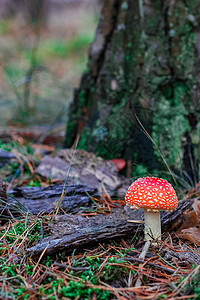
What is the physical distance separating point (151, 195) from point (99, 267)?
517 mm

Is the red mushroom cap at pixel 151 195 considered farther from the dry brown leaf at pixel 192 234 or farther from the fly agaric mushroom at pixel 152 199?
the dry brown leaf at pixel 192 234

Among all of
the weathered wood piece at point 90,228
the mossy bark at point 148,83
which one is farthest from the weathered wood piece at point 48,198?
the mossy bark at point 148,83

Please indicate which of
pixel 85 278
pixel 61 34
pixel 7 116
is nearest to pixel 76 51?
pixel 61 34

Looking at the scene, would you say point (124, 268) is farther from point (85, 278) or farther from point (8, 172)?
point (8, 172)

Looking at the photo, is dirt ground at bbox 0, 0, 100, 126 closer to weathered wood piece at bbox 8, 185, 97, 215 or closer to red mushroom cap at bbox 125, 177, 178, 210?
weathered wood piece at bbox 8, 185, 97, 215

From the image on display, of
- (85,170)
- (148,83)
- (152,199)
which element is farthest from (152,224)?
(148,83)

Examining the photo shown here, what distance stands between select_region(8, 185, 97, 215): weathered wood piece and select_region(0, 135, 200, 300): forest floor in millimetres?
65

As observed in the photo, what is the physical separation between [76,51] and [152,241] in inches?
357

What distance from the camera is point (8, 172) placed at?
284cm

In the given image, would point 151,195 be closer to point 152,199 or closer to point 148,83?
point 152,199

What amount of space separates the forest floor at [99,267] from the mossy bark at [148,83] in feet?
3.03

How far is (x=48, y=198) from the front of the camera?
7.11ft

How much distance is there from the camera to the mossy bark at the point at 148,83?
2.69 m

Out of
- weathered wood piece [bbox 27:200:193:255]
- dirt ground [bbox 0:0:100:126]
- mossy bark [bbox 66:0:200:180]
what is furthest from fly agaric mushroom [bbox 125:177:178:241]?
dirt ground [bbox 0:0:100:126]
